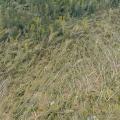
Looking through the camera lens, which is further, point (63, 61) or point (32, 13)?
point (32, 13)

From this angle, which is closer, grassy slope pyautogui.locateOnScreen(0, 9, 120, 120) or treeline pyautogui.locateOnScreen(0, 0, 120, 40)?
grassy slope pyautogui.locateOnScreen(0, 9, 120, 120)

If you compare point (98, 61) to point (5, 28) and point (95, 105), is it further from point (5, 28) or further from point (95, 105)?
point (5, 28)

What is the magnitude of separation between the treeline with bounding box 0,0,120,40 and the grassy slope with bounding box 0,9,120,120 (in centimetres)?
11

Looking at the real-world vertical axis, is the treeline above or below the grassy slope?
above

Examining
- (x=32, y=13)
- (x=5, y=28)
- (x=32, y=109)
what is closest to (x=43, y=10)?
(x=32, y=13)

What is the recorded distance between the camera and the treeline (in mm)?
3348

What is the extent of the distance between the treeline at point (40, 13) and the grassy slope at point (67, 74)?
11cm

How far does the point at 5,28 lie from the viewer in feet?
11.2

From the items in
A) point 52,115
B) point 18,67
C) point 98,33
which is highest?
point 98,33

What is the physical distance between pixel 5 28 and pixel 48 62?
64cm

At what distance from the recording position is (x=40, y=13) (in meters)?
3.48

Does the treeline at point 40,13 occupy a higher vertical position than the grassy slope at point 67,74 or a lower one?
higher

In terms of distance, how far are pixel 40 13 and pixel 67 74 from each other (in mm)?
857

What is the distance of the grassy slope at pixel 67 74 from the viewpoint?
271 cm
